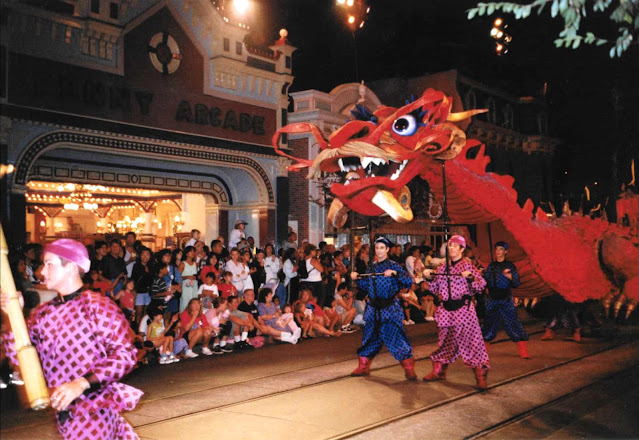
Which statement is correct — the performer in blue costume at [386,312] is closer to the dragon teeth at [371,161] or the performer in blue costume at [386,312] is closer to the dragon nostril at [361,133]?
the dragon teeth at [371,161]

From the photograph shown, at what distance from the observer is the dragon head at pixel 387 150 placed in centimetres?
714

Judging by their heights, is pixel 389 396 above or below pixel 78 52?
below

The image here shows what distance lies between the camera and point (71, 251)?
3359 mm

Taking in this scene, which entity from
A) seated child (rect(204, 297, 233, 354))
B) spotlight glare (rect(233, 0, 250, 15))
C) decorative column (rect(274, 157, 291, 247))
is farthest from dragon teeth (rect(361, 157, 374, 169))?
spotlight glare (rect(233, 0, 250, 15))

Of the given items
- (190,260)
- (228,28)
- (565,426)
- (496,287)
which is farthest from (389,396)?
(228,28)

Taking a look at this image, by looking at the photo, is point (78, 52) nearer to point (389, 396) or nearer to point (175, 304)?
point (175, 304)

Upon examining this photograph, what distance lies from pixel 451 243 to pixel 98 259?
5.81 meters

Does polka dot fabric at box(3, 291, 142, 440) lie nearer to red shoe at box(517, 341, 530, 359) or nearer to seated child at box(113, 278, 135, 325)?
seated child at box(113, 278, 135, 325)

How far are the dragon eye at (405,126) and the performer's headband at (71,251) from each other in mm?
4650

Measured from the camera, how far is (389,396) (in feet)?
22.7

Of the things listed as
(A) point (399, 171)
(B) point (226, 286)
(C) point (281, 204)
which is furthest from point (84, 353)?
(C) point (281, 204)

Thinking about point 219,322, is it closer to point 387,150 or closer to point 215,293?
point 215,293

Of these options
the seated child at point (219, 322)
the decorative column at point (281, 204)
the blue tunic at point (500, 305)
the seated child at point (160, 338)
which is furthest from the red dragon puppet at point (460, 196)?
the decorative column at point (281, 204)

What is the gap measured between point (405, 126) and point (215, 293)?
4875 millimetres
